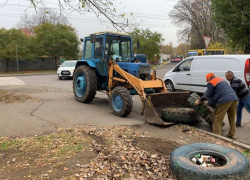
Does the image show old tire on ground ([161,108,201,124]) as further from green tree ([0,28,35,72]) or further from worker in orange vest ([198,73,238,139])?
green tree ([0,28,35,72])

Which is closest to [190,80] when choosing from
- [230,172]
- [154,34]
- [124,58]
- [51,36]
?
[124,58]

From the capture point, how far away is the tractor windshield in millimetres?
8766

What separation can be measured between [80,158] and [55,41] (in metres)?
29.9

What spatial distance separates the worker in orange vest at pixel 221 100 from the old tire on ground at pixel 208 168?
1.67 meters

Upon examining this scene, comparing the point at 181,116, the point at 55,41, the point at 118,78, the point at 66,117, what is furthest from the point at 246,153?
the point at 55,41

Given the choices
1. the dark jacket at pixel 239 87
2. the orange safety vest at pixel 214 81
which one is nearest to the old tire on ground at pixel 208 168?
the orange safety vest at pixel 214 81

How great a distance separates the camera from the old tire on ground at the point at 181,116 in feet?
20.5

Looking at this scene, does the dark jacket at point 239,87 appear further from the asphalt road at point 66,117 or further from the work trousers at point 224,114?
the asphalt road at point 66,117

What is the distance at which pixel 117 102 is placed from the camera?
7.36m

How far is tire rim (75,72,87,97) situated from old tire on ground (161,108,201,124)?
386 cm

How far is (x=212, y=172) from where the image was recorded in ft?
10.8

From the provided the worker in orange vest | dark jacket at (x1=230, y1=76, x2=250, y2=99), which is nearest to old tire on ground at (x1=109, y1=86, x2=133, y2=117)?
the worker in orange vest

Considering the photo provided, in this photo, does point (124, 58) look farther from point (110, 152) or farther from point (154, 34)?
point (154, 34)

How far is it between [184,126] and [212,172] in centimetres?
289
